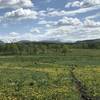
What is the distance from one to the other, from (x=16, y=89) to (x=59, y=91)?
403cm

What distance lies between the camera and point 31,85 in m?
34.5

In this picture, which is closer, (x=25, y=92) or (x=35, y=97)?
(x=35, y=97)

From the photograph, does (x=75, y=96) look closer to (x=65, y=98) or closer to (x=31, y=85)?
(x=65, y=98)

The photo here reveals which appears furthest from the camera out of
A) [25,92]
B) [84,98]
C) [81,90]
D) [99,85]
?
[99,85]

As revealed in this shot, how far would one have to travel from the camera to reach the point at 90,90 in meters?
30.3

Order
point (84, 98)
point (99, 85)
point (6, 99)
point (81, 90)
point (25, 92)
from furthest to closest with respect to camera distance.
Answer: point (99, 85) < point (81, 90) < point (25, 92) < point (84, 98) < point (6, 99)

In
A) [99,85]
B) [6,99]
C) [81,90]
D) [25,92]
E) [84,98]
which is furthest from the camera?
[99,85]

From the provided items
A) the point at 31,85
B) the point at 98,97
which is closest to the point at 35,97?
the point at 98,97

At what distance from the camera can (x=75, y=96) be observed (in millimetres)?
26922

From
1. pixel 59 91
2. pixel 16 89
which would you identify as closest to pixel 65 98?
pixel 59 91

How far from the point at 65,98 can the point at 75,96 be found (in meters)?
1.15

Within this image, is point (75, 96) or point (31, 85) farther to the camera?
point (31, 85)

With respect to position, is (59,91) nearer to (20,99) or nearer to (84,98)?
(84,98)

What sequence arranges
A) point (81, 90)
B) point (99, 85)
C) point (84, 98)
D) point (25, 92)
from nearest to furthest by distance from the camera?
point (84, 98) → point (25, 92) → point (81, 90) → point (99, 85)
